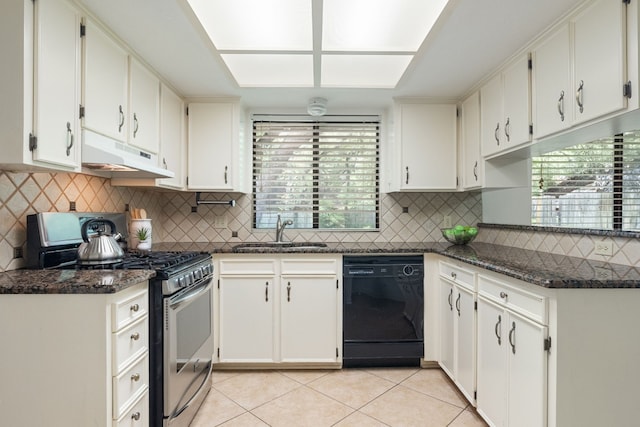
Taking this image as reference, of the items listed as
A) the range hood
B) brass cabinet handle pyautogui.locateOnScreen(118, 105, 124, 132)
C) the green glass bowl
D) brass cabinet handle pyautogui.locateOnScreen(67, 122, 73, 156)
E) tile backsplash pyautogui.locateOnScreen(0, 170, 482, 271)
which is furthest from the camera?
tile backsplash pyautogui.locateOnScreen(0, 170, 482, 271)

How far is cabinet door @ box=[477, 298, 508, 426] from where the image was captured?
5.38 feet

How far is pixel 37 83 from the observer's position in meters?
1.32

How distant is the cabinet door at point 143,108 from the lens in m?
2.03

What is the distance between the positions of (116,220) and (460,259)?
7.47 ft

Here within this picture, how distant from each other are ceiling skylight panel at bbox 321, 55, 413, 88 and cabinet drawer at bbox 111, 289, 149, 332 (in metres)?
1.74

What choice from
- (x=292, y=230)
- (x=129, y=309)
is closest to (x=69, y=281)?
(x=129, y=309)

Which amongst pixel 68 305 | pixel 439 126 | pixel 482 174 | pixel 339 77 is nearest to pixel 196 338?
pixel 68 305

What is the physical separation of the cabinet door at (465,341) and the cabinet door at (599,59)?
3.74 feet

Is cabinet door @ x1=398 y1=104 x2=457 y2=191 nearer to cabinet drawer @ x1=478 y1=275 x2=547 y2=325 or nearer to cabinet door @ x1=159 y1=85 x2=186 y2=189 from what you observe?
cabinet drawer @ x1=478 y1=275 x2=547 y2=325

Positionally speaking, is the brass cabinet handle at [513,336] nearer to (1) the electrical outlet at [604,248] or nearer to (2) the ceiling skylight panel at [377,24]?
(1) the electrical outlet at [604,248]

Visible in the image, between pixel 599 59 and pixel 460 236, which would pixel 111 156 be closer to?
pixel 599 59

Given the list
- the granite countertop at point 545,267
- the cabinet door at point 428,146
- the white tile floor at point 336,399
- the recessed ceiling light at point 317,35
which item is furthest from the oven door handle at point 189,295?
the cabinet door at point 428,146

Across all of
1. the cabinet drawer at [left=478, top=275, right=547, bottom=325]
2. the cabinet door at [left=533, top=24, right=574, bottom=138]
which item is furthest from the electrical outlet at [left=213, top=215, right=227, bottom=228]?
the cabinet door at [left=533, top=24, right=574, bottom=138]

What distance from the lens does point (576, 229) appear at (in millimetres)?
1987
